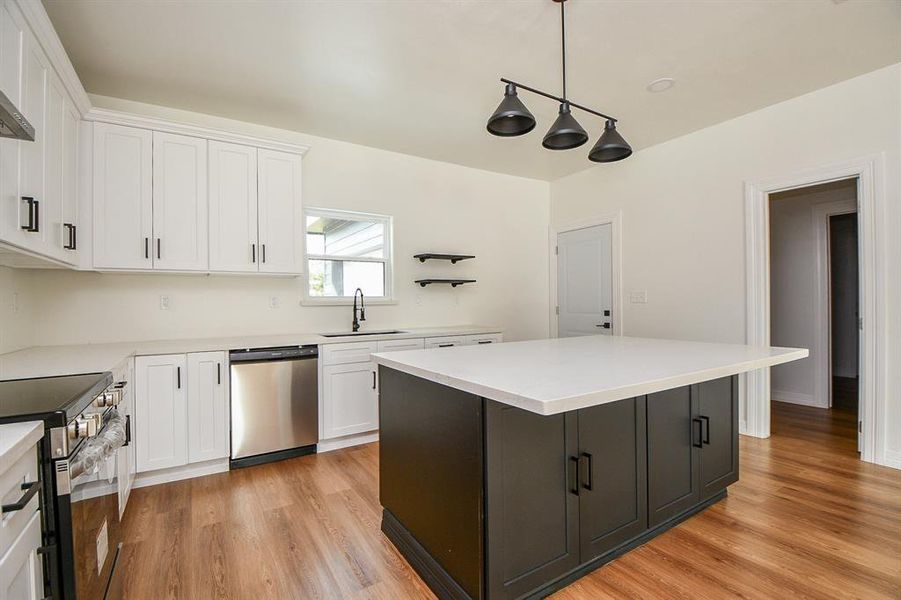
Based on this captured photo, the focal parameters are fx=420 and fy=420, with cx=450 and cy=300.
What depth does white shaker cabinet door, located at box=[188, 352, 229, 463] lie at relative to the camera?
9.47 ft

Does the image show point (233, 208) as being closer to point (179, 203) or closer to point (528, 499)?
point (179, 203)

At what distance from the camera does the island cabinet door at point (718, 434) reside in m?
2.31

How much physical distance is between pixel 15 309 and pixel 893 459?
5884 millimetres

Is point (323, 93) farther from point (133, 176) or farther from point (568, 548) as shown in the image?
point (568, 548)

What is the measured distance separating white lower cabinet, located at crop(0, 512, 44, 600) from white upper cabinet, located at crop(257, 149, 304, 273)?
8.33 feet

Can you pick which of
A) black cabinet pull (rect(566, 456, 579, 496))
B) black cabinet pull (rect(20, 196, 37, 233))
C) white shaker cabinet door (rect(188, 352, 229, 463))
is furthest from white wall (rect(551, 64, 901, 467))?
black cabinet pull (rect(20, 196, 37, 233))

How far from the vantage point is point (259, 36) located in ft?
8.18

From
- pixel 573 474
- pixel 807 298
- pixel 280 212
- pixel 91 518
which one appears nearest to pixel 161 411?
pixel 91 518

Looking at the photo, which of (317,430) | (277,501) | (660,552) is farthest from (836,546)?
(317,430)

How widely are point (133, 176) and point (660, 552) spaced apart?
3.95m

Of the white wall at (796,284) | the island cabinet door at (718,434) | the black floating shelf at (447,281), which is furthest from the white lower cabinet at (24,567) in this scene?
the white wall at (796,284)

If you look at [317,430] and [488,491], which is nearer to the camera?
[488,491]

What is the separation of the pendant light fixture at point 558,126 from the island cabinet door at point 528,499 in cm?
140

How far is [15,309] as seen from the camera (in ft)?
8.59
